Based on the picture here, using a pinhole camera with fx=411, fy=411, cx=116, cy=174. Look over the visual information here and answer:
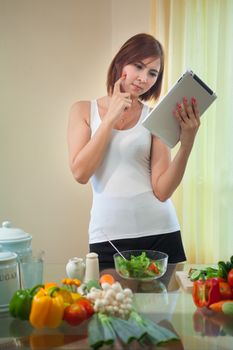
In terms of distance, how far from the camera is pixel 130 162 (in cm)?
152

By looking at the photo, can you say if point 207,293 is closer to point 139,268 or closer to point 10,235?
point 139,268

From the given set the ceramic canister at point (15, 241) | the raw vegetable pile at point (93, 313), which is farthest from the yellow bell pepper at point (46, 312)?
the ceramic canister at point (15, 241)

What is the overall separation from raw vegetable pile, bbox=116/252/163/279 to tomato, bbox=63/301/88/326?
0.28 meters

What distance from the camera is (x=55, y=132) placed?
2.43m

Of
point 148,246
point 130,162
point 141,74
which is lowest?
point 148,246

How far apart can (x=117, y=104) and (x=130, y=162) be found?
0.22 m

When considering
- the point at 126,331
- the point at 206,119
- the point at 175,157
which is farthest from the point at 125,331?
the point at 206,119

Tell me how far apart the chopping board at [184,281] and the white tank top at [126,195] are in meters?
0.35

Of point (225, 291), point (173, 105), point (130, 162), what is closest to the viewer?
point (225, 291)

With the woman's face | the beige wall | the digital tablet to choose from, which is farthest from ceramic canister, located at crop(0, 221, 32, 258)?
the beige wall

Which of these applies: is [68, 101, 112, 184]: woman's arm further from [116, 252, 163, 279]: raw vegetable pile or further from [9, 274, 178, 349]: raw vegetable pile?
[9, 274, 178, 349]: raw vegetable pile

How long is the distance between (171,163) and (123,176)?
19cm

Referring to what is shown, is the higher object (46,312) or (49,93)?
(49,93)

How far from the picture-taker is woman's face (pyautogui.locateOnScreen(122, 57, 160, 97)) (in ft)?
5.15
